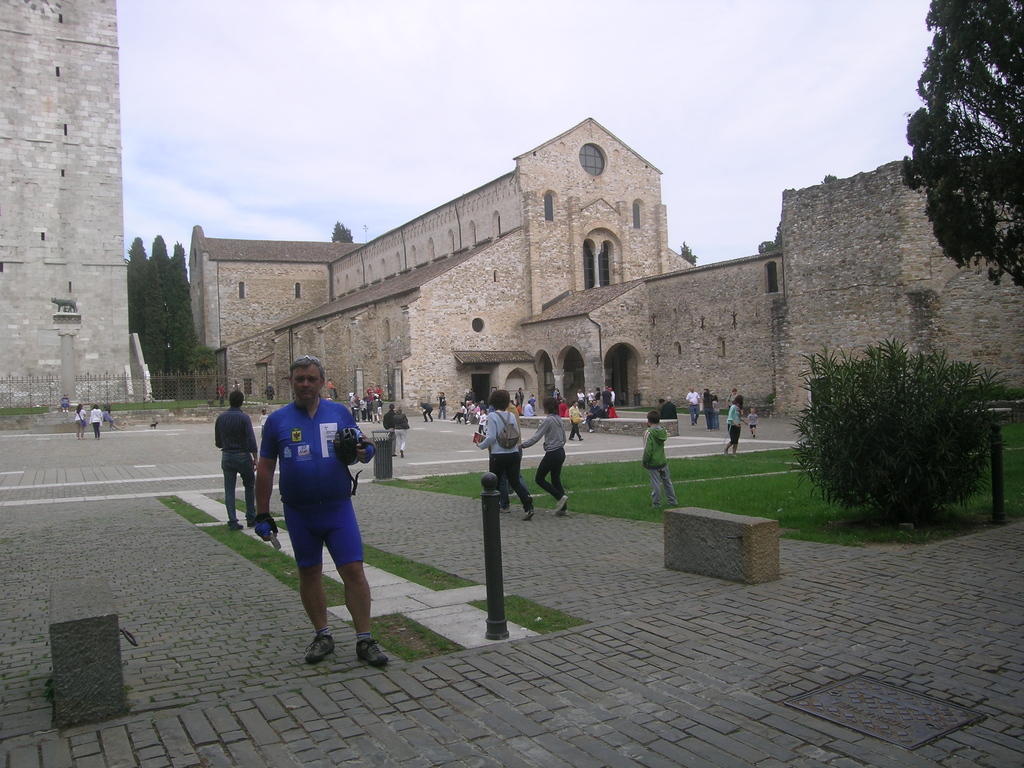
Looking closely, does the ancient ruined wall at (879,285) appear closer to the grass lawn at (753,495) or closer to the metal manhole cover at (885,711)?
the grass lawn at (753,495)

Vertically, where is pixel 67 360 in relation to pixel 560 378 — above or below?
above

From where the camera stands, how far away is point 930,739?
3562mm

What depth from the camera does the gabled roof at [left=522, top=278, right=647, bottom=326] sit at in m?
38.9

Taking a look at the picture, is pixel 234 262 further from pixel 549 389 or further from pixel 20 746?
pixel 20 746

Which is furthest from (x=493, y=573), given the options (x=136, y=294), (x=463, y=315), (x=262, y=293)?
(x=136, y=294)

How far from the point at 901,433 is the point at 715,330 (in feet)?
92.9

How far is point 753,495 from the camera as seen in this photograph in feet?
35.1

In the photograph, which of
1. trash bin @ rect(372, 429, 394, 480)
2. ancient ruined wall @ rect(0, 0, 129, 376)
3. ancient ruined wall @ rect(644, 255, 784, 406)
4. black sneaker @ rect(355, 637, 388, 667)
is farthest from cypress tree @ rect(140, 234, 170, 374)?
black sneaker @ rect(355, 637, 388, 667)

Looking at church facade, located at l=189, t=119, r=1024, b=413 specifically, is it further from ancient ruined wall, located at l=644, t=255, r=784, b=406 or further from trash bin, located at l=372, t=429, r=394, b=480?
trash bin, located at l=372, t=429, r=394, b=480

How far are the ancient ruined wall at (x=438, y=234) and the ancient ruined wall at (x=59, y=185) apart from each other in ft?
61.5

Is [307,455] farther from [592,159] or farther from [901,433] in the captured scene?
[592,159]

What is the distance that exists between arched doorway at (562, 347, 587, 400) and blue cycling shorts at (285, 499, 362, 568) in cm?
3613

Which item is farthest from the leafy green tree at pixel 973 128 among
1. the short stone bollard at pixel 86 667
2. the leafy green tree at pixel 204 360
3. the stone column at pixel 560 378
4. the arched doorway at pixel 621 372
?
the leafy green tree at pixel 204 360

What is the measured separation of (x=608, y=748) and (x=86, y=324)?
4610 cm
